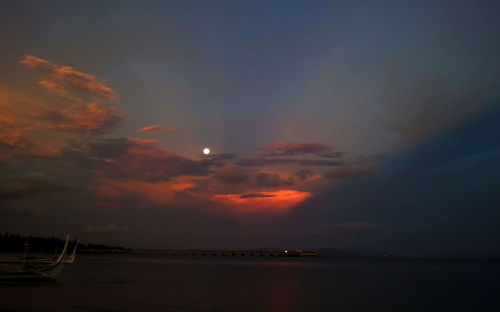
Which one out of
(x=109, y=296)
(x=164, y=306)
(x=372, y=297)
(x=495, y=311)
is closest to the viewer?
(x=164, y=306)

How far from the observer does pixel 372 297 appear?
46.4 metres

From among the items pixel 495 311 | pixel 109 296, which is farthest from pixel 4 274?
pixel 495 311

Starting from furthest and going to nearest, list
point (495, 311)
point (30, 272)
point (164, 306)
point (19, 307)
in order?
point (30, 272) < point (495, 311) < point (164, 306) < point (19, 307)

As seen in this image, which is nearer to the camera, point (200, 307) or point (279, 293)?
point (200, 307)

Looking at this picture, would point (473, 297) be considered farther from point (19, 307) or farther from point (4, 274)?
point (4, 274)

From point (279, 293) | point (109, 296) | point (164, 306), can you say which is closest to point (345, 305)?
point (279, 293)

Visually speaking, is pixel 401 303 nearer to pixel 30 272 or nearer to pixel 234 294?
pixel 234 294

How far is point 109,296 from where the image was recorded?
4056 centimetres

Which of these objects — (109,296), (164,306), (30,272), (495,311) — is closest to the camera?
(164,306)

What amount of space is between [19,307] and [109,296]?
999cm

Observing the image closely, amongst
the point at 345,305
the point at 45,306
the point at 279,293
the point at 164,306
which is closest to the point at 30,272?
the point at 45,306

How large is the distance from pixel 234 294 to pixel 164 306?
13069 millimetres

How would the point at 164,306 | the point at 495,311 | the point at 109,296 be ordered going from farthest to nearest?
the point at 109,296 → the point at 495,311 → the point at 164,306

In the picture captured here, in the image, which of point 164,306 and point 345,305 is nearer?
point 164,306
